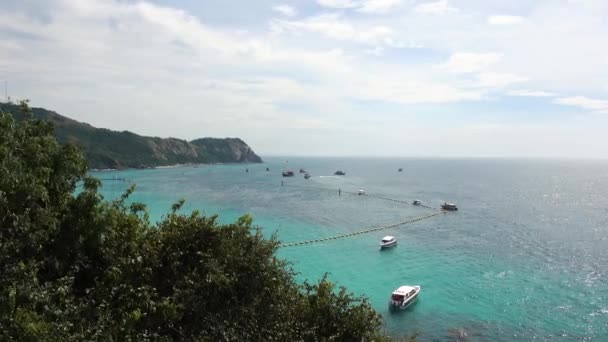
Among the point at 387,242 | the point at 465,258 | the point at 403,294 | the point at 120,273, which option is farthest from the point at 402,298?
the point at 120,273

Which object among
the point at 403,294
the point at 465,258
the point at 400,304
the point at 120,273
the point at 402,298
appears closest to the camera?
the point at 120,273

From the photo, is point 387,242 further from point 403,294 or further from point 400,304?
point 400,304

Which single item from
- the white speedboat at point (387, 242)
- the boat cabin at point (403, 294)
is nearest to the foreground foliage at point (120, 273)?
the boat cabin at point (403, 294)

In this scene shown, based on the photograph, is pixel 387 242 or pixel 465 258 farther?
pixel 387 242

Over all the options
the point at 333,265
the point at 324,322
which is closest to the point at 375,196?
the point at 333,265

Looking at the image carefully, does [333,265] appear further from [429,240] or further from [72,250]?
[72,250]

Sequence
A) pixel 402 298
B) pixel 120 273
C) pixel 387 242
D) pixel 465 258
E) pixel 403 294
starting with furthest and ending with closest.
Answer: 1. pixel 387 242
2. pixel 465 258
3. pixel 403 294
4. pixel 402 298
5. pixel 120 273

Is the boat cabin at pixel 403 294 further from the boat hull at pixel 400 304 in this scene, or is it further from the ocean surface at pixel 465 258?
the ocean surface at pixel 465 258

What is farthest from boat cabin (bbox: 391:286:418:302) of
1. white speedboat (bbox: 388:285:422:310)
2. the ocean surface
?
the ocean surface
